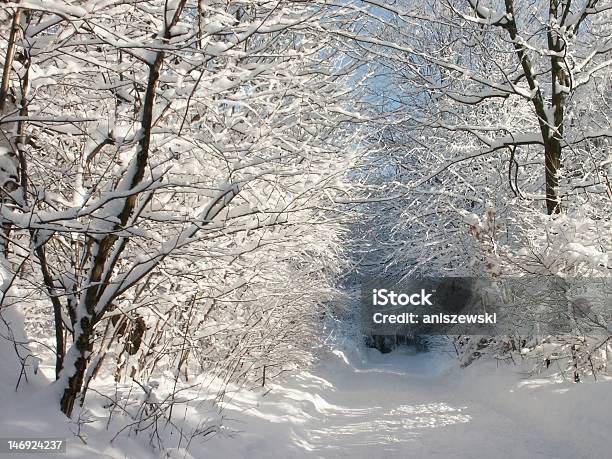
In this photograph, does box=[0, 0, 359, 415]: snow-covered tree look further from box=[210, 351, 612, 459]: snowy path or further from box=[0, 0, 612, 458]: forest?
box=[210, 351, 612, 459]: snowy path

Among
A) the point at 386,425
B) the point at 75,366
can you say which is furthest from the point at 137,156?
the point at 386,425

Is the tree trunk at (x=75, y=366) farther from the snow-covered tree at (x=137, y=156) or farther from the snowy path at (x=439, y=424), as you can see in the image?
the snowy path at (x=439, y=424)

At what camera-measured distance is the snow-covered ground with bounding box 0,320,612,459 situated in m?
3.73

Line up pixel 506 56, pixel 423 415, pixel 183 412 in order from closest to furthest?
pixel 183 412 → pixel 423 415 → pixel 506 56

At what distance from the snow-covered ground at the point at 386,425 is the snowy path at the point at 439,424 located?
1 cm

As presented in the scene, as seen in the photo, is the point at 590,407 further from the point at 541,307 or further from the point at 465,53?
the point at 465,53

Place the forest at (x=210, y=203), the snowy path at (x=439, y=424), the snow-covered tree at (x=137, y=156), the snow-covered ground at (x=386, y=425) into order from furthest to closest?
the snowy path at (x=439, y=424)
the snow-covered ground at (x=386, y=425)
the forest at (x=210, y=203)
the snow-covered tree at (x=137, y=156)

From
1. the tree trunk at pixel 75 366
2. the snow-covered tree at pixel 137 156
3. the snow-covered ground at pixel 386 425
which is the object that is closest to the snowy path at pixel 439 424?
the snow-covered ground at pixel 386 425

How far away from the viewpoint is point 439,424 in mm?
8133

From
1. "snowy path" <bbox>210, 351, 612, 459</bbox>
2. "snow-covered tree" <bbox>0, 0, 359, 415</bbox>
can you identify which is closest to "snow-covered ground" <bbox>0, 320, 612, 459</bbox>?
"snowy path" <bbox>210, 351, 612, 459</bbox>

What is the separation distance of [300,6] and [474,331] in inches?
482

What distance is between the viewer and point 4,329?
405 centimetres

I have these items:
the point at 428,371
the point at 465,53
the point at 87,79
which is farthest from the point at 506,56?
the point at 428,371

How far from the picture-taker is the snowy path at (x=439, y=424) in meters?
5.94
